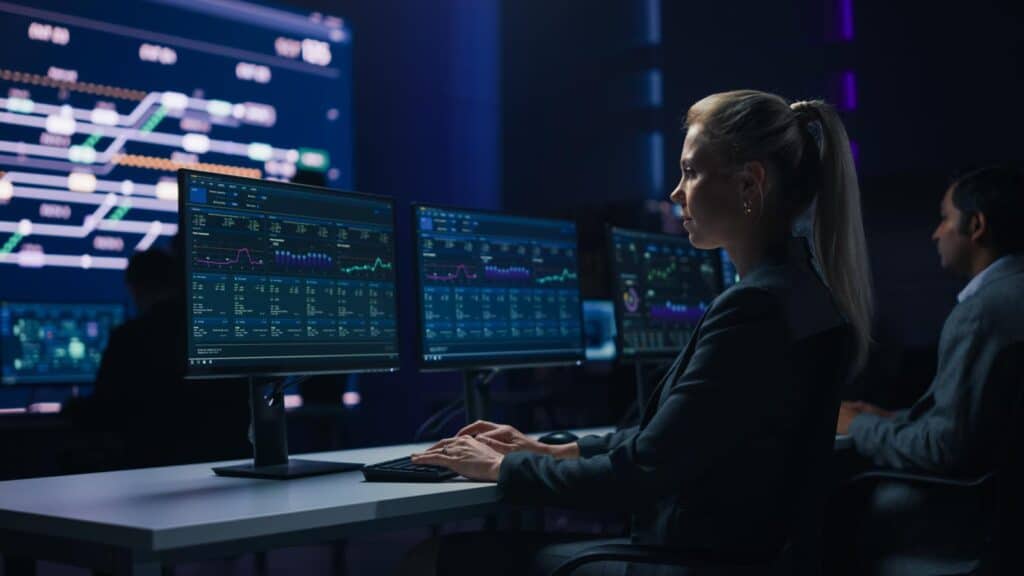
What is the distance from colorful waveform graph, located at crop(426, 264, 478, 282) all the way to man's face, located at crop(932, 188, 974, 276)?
1379mm

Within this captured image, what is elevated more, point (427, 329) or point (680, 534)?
point (427, 329)

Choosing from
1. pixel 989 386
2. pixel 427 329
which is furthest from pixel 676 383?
pixel 989 386

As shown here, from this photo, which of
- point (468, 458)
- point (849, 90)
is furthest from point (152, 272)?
point (849, 90)

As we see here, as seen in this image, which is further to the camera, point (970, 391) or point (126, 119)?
point (126, 119)

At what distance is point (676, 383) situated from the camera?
5.56 feet

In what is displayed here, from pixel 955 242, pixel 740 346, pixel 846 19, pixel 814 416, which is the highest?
pixel 846 19

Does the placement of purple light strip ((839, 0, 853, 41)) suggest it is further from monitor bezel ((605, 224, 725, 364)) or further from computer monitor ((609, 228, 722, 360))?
monitor bezel ((605, 224, 725, 364))

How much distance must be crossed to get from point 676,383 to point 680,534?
23 cm

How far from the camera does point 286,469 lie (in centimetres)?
211

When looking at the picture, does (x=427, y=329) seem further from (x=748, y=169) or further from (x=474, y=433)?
(x=748, y=169)

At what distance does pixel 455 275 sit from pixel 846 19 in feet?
10.9

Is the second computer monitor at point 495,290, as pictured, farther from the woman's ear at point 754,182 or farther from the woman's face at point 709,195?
the woman's ear at point 754,182

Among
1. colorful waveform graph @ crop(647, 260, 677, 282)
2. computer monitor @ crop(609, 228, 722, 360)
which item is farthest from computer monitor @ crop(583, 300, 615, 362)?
colorful waveform graph @ crop(647, 260, 677, 282)

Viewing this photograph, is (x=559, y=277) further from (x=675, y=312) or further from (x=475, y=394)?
(x=675, y=312)
